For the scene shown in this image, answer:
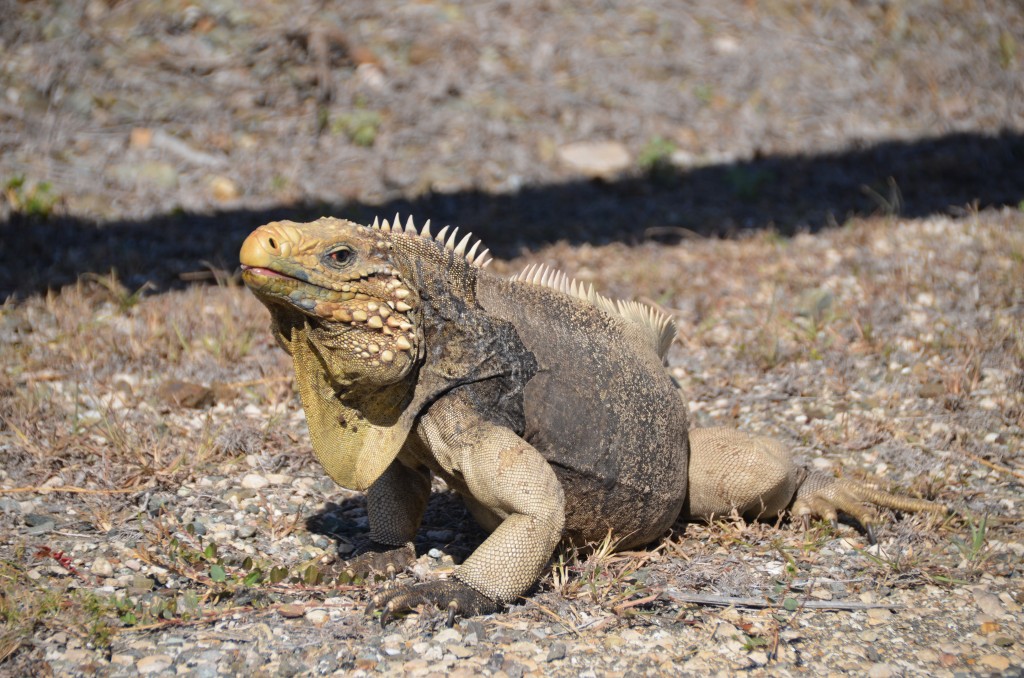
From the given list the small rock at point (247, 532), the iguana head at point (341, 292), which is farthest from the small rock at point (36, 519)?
the iguana head at point (341, 292)

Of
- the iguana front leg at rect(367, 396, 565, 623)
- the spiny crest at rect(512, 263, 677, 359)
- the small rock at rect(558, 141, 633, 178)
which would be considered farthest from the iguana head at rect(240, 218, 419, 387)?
the small rock at rect(558, 141, 633, 178)

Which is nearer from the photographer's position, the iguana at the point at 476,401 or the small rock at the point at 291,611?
the iguana at the point at 476,401

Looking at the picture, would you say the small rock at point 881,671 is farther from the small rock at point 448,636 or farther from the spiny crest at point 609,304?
the spiny crest at point 609,304

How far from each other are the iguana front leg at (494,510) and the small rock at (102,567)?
108 centimetres

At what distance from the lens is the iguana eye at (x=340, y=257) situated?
345cm

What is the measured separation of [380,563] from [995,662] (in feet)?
7.59

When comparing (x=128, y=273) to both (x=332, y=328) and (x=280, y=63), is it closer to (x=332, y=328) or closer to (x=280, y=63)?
(x=280, y=63)

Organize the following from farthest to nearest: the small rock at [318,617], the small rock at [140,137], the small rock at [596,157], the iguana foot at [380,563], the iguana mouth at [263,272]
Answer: the small rock at [596,157] < the small rock at [140,137] < the iguana foot at [380,563] < the small rock at [318,617] < the iguana mouth at [263,272]

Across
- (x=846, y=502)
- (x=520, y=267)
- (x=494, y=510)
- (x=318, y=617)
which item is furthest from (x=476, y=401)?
(x=520, y=267)

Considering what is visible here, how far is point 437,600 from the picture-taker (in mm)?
3668

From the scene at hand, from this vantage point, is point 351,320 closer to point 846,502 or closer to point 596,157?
point 846,502

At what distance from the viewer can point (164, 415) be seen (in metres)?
5.41

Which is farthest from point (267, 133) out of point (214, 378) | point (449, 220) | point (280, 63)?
point (214, 378)

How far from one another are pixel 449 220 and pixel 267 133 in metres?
2.46
